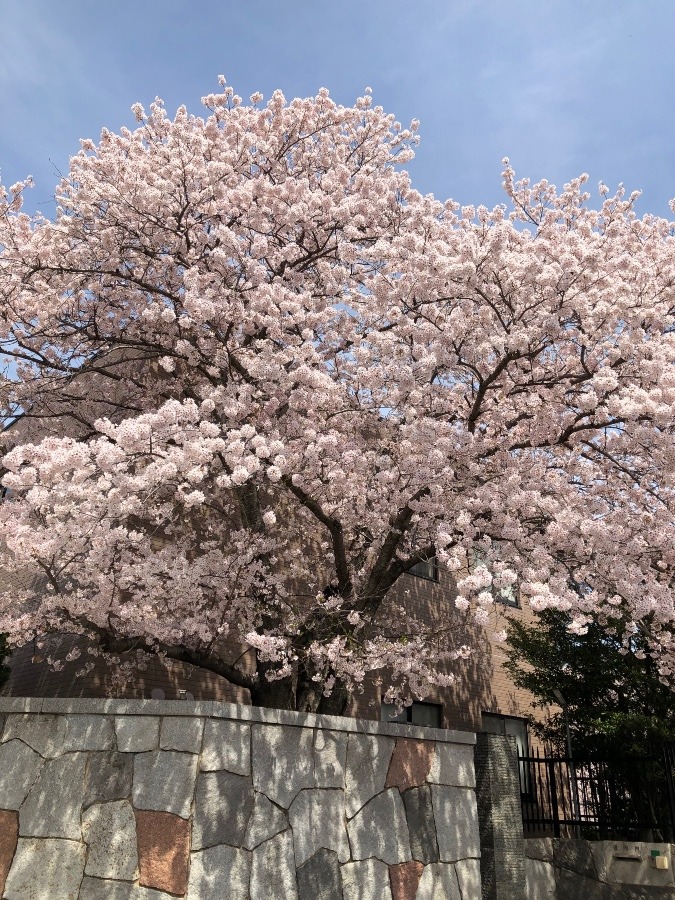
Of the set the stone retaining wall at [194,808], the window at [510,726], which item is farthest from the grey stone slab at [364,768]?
the window at [510,726]

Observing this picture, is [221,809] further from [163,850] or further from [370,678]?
[370,678]

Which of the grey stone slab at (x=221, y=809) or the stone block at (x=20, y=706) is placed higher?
the stone block at (x=20, y=706)

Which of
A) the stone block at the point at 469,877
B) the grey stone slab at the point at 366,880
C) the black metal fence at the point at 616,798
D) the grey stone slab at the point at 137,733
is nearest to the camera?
the grey stone slab at the point at 137,733

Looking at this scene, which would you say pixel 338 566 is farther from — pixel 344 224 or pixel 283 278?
pixel 344 224

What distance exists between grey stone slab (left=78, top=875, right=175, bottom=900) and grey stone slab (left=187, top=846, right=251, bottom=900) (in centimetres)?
25

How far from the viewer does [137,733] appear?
624 cm

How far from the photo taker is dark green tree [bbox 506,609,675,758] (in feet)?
40.8

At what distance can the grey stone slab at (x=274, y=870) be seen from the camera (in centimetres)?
620

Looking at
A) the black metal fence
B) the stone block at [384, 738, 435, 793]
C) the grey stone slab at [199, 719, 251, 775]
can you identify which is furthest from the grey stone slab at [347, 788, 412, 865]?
the black metal fence

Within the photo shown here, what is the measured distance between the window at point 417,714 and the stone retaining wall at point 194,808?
7.32 metres

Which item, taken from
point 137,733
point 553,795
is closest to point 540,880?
point 553,795

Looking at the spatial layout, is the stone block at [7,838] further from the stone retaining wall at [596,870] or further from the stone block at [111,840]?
the stone retaining wall at [596,870]

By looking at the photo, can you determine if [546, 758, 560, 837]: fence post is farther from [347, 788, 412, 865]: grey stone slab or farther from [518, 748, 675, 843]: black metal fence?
[347, 788, 412, 865]: grey stone slab

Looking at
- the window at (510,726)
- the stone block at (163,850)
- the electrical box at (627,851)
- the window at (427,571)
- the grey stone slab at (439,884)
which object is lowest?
the grey stone slab at (439,884)
